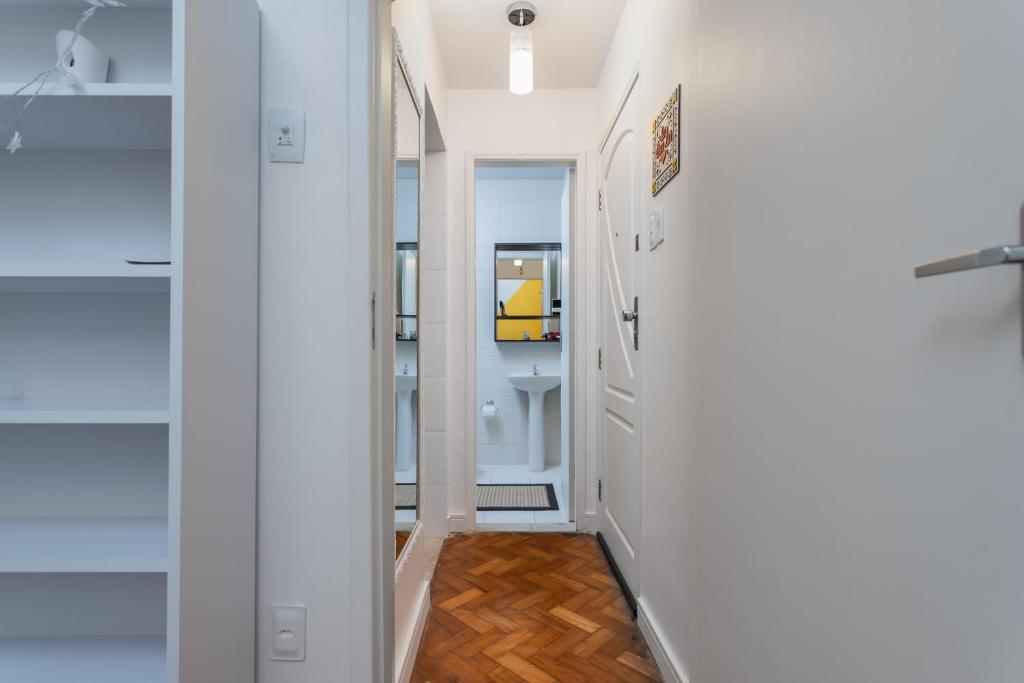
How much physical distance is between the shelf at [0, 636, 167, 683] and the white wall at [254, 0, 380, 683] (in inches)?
7.9

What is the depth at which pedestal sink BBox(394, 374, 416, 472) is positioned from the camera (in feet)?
6.39

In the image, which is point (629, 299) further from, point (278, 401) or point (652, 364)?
point (278, 401)

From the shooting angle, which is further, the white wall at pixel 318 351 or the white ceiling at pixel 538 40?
the white ceiling at pixel 538 40

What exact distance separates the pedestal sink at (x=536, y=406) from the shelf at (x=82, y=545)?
9.98 ft

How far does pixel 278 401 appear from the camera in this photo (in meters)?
1.13

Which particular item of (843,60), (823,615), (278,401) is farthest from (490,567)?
(843,60)

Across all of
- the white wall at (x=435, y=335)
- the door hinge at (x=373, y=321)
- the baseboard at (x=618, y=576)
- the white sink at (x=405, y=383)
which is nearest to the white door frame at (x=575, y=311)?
the white wall at (x=435, y=335)

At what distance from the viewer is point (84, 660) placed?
101cm

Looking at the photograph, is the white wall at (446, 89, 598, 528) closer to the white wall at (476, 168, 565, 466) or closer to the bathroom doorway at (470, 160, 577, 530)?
the bathroom doorway at (470, 160, 577, 530)

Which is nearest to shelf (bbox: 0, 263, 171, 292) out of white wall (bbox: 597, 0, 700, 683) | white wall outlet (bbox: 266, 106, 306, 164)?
white wall outlet (bbox: 266, 106, 306, 164)

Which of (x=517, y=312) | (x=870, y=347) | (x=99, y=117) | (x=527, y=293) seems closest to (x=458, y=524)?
(x=517, y=312)

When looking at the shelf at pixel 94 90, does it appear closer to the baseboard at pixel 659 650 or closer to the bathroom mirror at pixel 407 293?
the bathroom mirror at pixel 407 293

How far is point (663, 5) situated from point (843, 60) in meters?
1.16

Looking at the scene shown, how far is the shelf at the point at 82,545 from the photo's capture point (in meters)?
0.88
